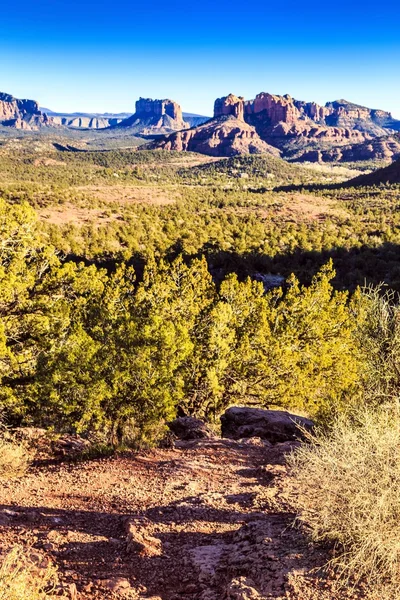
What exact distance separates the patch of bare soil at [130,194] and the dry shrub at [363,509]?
2839 inches

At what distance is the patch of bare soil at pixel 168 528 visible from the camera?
5.60m

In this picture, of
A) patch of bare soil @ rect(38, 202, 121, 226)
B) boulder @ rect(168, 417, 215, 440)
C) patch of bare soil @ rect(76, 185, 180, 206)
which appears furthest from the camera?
patch of bare soil @ rect(76, 185, 180, 206)

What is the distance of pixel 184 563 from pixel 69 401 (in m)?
6.89

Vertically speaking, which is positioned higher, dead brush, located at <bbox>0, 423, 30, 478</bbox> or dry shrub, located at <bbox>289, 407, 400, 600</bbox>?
dry shrub, located at <bbox>289, 407, 400, 600</bbox>

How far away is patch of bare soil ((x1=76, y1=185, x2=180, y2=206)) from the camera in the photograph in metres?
78.2

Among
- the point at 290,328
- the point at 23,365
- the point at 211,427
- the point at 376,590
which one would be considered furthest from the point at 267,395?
the point at 376,590

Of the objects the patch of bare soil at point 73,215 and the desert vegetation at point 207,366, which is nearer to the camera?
the desert vegetation at point 207,366

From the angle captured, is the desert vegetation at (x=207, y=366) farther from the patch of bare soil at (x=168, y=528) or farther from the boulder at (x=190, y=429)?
the boulder at (x=190, y=429)

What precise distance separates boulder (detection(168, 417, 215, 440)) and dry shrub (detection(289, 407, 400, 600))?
7.75 meters

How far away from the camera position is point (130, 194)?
276ft

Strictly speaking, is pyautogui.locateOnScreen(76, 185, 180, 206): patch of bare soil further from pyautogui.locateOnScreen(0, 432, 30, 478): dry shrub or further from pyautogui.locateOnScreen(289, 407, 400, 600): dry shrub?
pyautogui.locateOnScreen(289, 407, 400, 600): dry shrub

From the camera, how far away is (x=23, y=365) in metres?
13.2

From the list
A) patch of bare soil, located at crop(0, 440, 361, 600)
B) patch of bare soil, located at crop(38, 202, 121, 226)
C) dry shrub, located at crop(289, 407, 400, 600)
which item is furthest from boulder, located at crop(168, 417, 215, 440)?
patch of bare soil, located at crop(38, 202, 121, 226)

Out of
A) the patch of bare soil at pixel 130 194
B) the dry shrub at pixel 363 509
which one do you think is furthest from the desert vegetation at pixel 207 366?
the patch of bare soil at pixel 130 194
